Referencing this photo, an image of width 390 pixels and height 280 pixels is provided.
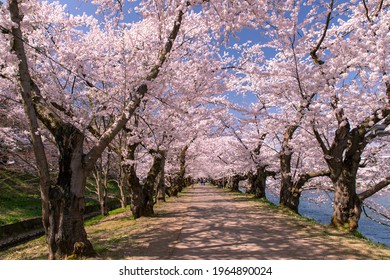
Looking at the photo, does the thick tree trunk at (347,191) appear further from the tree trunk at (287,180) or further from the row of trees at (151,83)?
the tree trunk at (287,180)

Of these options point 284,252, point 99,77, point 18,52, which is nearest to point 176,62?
point 99,77

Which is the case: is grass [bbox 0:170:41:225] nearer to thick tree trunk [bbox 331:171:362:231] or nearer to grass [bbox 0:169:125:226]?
grass [bbox 0:169:125:226]

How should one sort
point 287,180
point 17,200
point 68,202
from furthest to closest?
point 17,200 → point 287,180 → point 68,202

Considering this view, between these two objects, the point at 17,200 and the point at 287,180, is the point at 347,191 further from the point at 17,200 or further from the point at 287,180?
the point at 17,200

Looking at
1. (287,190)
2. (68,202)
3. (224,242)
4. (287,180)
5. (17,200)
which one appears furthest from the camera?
(17,200)

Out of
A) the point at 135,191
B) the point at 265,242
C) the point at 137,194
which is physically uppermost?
the point at 135,191

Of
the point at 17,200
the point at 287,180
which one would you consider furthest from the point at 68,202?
the point at 17,200

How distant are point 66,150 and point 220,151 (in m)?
28.6

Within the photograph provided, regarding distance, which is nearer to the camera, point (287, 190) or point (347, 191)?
point (347, 191)

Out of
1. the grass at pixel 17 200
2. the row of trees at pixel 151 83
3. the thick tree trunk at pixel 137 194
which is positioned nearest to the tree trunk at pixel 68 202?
the row of trees at pixel 151 83

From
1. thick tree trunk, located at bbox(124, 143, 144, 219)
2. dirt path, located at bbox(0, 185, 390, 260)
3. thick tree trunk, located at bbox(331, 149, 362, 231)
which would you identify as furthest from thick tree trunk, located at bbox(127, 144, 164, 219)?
thick tree trunk, located at bbox(331, 149, 362, 231)

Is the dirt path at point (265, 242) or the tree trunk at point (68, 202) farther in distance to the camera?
the dirt path at point (265, 242)

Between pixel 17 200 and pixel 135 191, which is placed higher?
pixel 135 191

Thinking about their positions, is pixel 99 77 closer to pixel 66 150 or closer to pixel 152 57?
pixel 152 57
